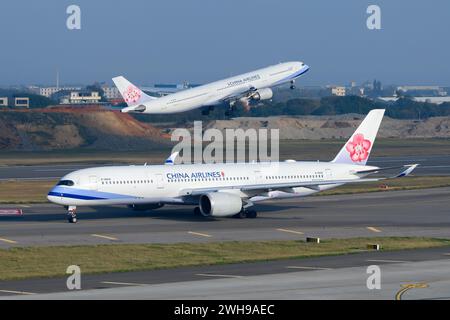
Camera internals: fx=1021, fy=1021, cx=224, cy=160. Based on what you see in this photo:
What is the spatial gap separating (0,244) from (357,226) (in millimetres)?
21888

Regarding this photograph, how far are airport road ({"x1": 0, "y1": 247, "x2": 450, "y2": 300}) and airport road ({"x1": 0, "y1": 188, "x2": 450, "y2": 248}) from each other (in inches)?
425

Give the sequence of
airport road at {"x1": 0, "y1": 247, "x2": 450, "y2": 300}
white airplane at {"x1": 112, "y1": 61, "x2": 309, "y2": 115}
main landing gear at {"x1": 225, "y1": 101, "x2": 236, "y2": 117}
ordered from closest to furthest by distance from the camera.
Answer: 1. airport road at {"x1": 0, "y1": 247, "x2": 450, "y2": 300}
2. white airplane at {"x1": 112, "y1": 61, "x2": 309, "y2": 115}
3. main landing gear at {"x1": 225, "y1": 101, "x2": 236, "y2": 117}

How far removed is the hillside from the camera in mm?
155750

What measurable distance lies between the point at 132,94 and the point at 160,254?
7370cm

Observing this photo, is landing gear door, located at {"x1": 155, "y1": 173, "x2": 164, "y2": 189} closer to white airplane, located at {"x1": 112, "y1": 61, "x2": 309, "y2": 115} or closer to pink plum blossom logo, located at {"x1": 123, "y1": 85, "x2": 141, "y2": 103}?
white airplane, located at {"x1": 112, "y1": 61, "x2": 309, "y2": 115}

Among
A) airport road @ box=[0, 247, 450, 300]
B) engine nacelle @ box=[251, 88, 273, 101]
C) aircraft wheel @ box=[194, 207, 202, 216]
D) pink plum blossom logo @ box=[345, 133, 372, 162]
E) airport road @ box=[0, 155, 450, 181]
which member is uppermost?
engine nacelle @ box=[251, 88, 273, 101]

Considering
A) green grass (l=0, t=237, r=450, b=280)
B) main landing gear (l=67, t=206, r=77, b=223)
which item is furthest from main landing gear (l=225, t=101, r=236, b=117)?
green grass (l=0, t=237, r=450, b=280)

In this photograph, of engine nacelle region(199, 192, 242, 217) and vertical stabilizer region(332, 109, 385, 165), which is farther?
vertical stabilizer region(332, 109, 385, 165)

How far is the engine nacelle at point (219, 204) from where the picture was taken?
6562 cm

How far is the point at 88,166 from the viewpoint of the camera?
4658 inches

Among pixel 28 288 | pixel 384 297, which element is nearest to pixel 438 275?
pixel 384 297

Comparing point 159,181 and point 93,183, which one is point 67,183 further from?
point 159,181

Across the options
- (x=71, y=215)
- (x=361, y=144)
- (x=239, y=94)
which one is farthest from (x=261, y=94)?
(x=71, y=215)

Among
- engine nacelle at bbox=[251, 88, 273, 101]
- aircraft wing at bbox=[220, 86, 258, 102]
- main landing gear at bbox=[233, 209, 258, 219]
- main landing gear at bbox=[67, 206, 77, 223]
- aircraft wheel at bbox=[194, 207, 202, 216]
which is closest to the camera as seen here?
main landing gear at bbox=[67, 206, 77, 223]
